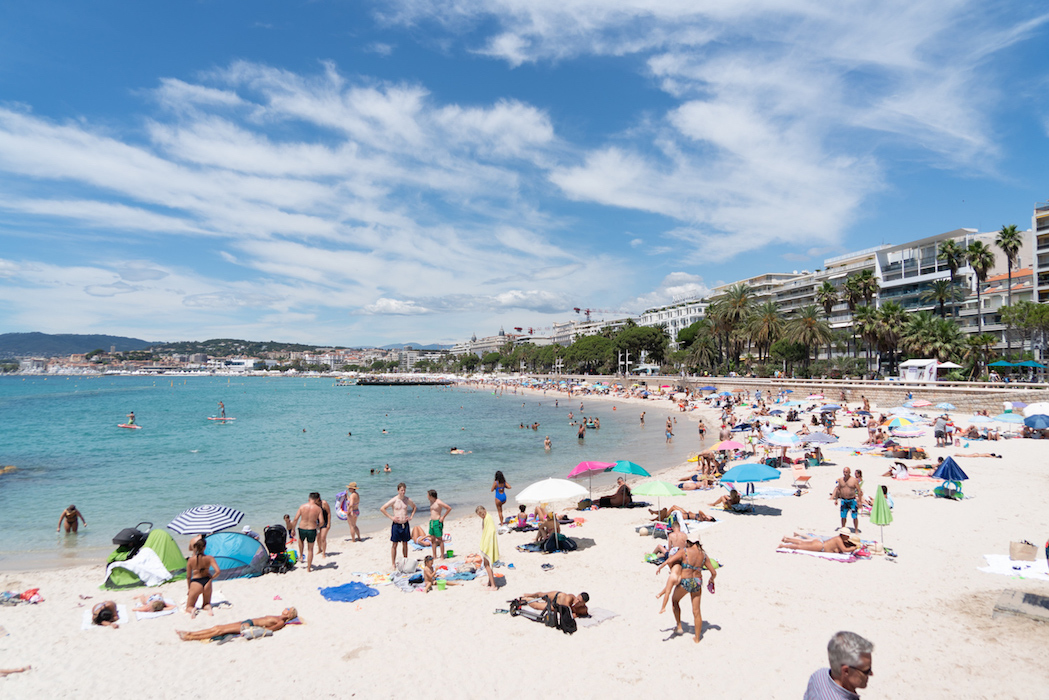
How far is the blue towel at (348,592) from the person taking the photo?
899cm

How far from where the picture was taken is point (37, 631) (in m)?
7.86

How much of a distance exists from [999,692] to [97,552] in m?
16.3

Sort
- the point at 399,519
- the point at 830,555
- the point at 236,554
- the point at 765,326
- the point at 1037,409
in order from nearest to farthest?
the point at 830,555
the point at 236,554
the point at 399,519
the point at 1037,409
the point at 765,326

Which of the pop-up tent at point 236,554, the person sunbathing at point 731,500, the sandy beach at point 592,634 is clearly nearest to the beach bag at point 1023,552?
the sandy beach at point 592,634

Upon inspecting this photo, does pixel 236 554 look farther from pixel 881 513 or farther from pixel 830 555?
pixel 881 513

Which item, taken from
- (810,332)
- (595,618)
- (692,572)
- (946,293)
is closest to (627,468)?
(595,618)

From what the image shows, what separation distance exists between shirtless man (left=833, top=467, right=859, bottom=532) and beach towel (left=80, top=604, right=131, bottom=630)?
1313 centimetres

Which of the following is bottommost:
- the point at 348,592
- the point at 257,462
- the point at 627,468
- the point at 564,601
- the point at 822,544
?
the point at 257,462

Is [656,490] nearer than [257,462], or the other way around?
[656,490]

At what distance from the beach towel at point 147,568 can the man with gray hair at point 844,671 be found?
10563mm

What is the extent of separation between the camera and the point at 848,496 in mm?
12102

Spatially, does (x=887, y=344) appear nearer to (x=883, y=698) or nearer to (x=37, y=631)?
(x=883, y=698)

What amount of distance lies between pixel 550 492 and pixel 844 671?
27.8ft

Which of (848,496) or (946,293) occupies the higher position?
(946,293)
